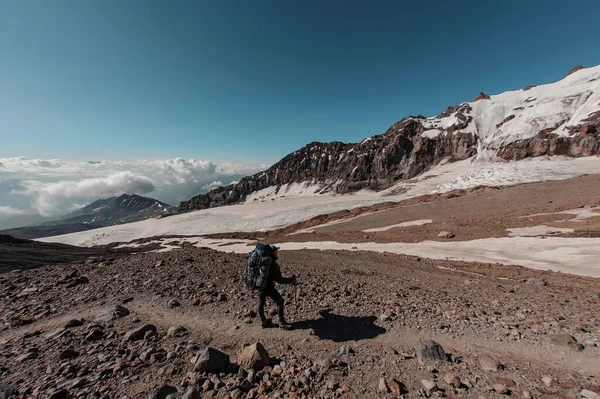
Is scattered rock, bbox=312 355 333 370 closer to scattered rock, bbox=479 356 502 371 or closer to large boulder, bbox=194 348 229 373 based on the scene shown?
large boulder, bbox=194 348 229 373

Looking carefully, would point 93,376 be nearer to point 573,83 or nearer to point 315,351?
point 315,351

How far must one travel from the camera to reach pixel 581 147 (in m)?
107

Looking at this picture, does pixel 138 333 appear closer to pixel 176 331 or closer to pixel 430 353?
pixel 176 331

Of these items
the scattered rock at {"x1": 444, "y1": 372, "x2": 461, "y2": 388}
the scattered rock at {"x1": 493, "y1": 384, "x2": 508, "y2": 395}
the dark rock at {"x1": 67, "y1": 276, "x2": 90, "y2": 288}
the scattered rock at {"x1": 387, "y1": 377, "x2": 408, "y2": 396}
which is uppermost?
the dark rock at {"x1": 67, "y1": 276, "x2": 90, "y2": 288}

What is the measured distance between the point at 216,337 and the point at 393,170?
621ft

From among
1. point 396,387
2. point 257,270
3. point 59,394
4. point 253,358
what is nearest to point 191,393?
point 253,358

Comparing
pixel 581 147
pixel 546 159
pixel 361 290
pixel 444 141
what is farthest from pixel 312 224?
pixel 444 141

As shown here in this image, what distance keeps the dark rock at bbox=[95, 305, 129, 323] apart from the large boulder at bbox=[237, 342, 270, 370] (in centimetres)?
472

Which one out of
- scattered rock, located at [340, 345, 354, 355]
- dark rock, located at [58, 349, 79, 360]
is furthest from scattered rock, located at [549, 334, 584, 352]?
dark rock, located at [58, 349, 79, 360]

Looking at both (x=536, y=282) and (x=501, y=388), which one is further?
(x=536, y=282)

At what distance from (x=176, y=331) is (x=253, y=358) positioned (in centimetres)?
273

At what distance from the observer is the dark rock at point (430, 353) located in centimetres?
525

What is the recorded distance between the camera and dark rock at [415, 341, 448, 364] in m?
5.25

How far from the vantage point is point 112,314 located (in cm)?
742
